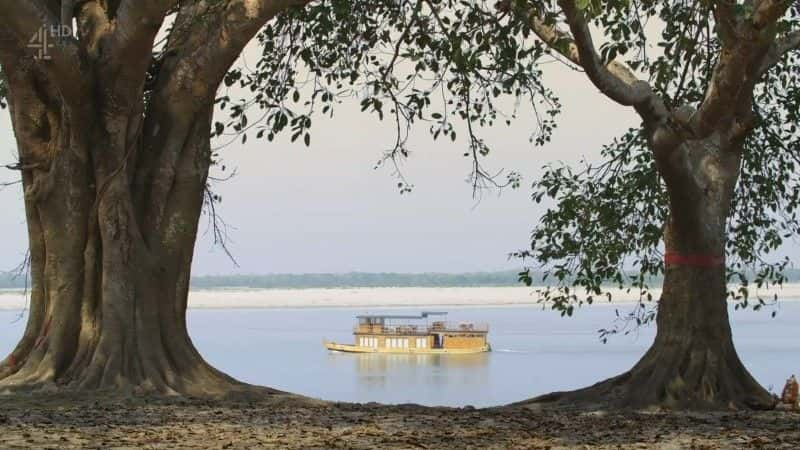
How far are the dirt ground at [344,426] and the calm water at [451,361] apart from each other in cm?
1063

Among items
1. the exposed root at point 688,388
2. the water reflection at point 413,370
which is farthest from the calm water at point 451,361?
the exposed root at point 688,388

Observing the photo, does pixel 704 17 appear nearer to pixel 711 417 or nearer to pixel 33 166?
pixel 711 417

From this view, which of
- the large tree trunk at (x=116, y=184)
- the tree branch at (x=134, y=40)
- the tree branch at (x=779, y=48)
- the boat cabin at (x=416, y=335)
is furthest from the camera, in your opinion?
the boat cabin at (x=416, y=335)

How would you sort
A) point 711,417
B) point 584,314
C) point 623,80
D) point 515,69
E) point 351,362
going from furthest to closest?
point 584,314 < point 351,362 < point 515,69 < point 623,80 < point 711,417

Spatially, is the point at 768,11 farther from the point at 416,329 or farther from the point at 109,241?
the point at 416,329

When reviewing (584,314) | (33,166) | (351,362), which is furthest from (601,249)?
(584,314)

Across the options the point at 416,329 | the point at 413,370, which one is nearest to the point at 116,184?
the point at 413,370

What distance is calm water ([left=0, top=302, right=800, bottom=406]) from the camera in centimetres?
2666

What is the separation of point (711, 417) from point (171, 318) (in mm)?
4049

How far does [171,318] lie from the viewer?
10.1m

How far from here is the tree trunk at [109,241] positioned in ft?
32.1

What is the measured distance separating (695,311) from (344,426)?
3.25 m

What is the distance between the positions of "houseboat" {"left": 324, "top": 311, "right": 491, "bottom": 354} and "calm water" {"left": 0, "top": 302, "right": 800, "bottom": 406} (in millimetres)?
271

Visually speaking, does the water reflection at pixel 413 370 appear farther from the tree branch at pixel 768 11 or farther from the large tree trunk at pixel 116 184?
the tree branch at pixel 768 11
